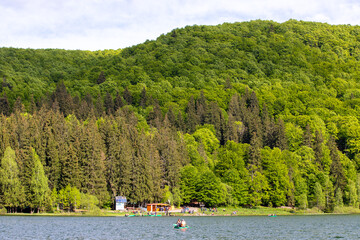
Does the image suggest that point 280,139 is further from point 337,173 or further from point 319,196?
Answer: point 319,196

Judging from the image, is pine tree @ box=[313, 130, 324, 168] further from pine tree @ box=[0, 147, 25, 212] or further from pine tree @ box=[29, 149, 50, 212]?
pine tree @ box=[0, 147, 25, 212]

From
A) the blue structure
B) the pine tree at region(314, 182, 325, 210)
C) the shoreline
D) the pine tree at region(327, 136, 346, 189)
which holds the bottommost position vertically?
the shoreline

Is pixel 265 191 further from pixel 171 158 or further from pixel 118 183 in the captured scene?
pixel 118 183

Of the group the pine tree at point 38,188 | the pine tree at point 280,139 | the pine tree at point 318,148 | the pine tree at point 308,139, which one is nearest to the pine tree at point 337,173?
the pine tree at point 318,148

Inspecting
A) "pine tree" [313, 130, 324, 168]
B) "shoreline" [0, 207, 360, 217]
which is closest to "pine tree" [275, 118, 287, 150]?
"pine tree" [313, 130, 324, 168]

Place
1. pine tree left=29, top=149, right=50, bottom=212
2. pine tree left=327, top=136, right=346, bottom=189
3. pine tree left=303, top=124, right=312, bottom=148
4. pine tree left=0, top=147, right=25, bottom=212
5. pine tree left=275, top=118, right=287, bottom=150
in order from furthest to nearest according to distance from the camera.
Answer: pine tree left=275, top=118, right=287, bottom=150
pine tree left=303, top=124, right=312, bottom=148
pine tree left=327, top=136, right=346, bottom=189
pine tree left=29, top=149, right=50, bottom=212
pine tree left=0, top=147, right=25, bottom=212

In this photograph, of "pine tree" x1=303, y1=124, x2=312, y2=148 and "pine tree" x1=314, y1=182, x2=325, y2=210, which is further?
"pine tree" x1=303, y1=124, x2=312, y2=148

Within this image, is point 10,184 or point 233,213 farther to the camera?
point 233,213

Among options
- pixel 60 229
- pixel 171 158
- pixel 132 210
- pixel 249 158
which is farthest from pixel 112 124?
pixel 60 229

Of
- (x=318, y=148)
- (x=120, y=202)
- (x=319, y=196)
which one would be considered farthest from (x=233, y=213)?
(x=318, y=148)

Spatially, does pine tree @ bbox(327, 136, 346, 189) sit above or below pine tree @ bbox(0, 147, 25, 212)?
above

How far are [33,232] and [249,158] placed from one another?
98996 millimetres

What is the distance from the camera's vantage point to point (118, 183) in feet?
454

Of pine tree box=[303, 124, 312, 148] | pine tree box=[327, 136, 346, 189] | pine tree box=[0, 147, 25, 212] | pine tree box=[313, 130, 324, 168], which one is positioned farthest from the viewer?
pine tree box=[303, 124, 312, 148]
